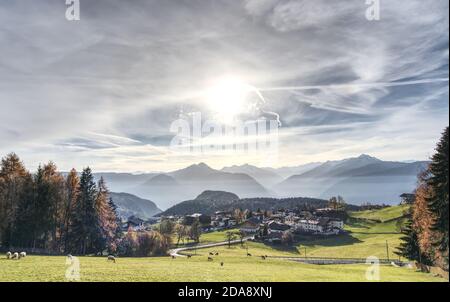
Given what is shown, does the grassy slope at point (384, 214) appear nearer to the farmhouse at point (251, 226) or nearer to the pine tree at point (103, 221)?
the farmhouse at point (251, 226)

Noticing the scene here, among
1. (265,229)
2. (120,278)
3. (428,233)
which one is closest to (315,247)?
(265,229)

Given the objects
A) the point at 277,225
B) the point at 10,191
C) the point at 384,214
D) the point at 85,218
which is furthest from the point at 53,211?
the point at 384,214

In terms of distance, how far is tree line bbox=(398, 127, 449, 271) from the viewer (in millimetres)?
23203

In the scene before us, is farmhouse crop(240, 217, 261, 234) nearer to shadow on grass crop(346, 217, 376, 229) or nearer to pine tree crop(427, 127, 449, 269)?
shadow on grass crop(346, 217, 376, 229)

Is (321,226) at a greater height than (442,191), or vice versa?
(442,191)

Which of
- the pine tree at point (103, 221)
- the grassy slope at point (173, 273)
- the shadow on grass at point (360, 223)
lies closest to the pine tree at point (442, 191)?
the grassy slope at point (173, 273)

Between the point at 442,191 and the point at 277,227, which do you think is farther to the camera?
the point at 277,227

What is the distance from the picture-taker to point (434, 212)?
2644cm

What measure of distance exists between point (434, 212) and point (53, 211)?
4655cm

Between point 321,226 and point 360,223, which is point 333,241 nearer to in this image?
point 321,226

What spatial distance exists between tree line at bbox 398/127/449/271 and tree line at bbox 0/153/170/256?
42.7 metres

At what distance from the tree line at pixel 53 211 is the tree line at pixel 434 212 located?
1682 inches

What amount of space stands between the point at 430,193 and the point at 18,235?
48.9 metres
